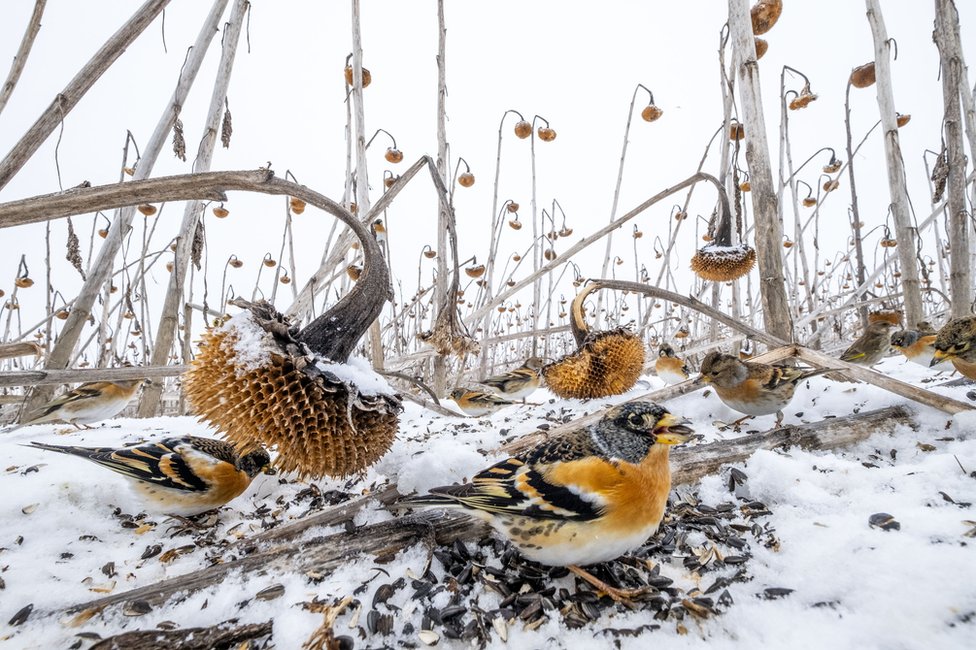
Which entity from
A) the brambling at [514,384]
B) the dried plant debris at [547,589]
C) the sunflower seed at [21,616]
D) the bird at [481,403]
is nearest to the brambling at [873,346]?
the brambling at [514,384]

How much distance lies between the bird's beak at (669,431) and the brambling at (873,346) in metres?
4.16

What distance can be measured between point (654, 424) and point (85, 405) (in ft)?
14.0

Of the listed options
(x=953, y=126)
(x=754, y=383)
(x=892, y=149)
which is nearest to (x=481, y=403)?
(x=754, y=383)

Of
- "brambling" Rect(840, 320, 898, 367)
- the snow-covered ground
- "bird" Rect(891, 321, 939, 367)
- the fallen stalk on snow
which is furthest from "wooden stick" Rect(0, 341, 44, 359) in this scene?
"brambling" Rect(840, 320, 898, 367)

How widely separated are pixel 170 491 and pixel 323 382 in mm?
1080

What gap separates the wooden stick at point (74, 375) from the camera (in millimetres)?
1546

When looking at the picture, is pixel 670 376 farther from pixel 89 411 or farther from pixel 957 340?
pixel 89 411

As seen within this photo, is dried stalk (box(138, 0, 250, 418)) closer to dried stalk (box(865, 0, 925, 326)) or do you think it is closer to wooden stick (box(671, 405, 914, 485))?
wooden stick (box(671, 405, 914, 485))

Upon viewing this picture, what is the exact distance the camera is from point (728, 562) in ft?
5.08

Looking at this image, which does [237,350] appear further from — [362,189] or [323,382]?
[362,189]

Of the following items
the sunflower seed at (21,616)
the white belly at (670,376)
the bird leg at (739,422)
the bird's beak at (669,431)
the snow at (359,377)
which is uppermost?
the snow at (359,377)

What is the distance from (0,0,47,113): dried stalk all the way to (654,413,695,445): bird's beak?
260 centimetres

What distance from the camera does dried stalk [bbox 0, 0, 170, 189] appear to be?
1.44m

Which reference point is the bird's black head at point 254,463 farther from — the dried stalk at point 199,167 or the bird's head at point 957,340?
the bird's head at point 957,340
